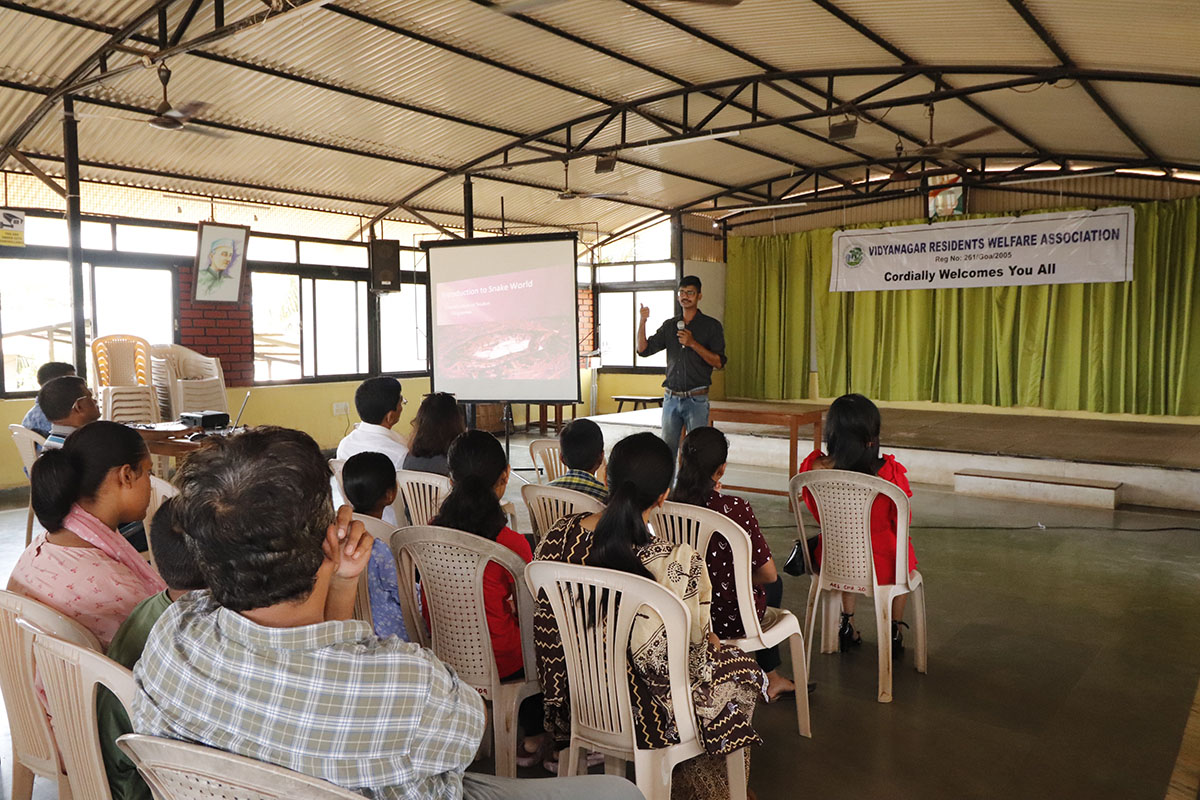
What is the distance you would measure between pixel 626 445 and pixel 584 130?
7038 mm

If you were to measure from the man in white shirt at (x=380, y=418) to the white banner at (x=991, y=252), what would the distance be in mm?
7944

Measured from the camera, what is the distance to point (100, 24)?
17.0 ft

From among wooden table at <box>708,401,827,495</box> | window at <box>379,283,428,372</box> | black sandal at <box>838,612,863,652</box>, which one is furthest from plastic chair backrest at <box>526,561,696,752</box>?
window at <box>379,283,428,372</box>

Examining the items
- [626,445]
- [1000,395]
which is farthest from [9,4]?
[1000,395]

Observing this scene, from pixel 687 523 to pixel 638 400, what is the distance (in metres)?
8.56

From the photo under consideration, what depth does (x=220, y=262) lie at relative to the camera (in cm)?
800

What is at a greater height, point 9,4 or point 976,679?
point 9,4

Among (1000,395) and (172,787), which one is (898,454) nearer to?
(1000,395)

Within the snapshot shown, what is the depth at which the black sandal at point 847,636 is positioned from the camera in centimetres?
331

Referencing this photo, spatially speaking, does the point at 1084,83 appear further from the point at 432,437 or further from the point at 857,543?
the point at 432,437

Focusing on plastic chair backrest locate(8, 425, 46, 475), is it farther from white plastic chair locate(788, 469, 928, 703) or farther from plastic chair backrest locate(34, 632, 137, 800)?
white plastic chair locate(788, 469, 928, 703)

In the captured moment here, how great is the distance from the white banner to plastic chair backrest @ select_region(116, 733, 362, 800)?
9.73m

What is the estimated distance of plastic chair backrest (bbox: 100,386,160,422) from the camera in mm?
6586

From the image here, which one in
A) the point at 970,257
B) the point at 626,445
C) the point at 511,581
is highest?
the point at 970,257
